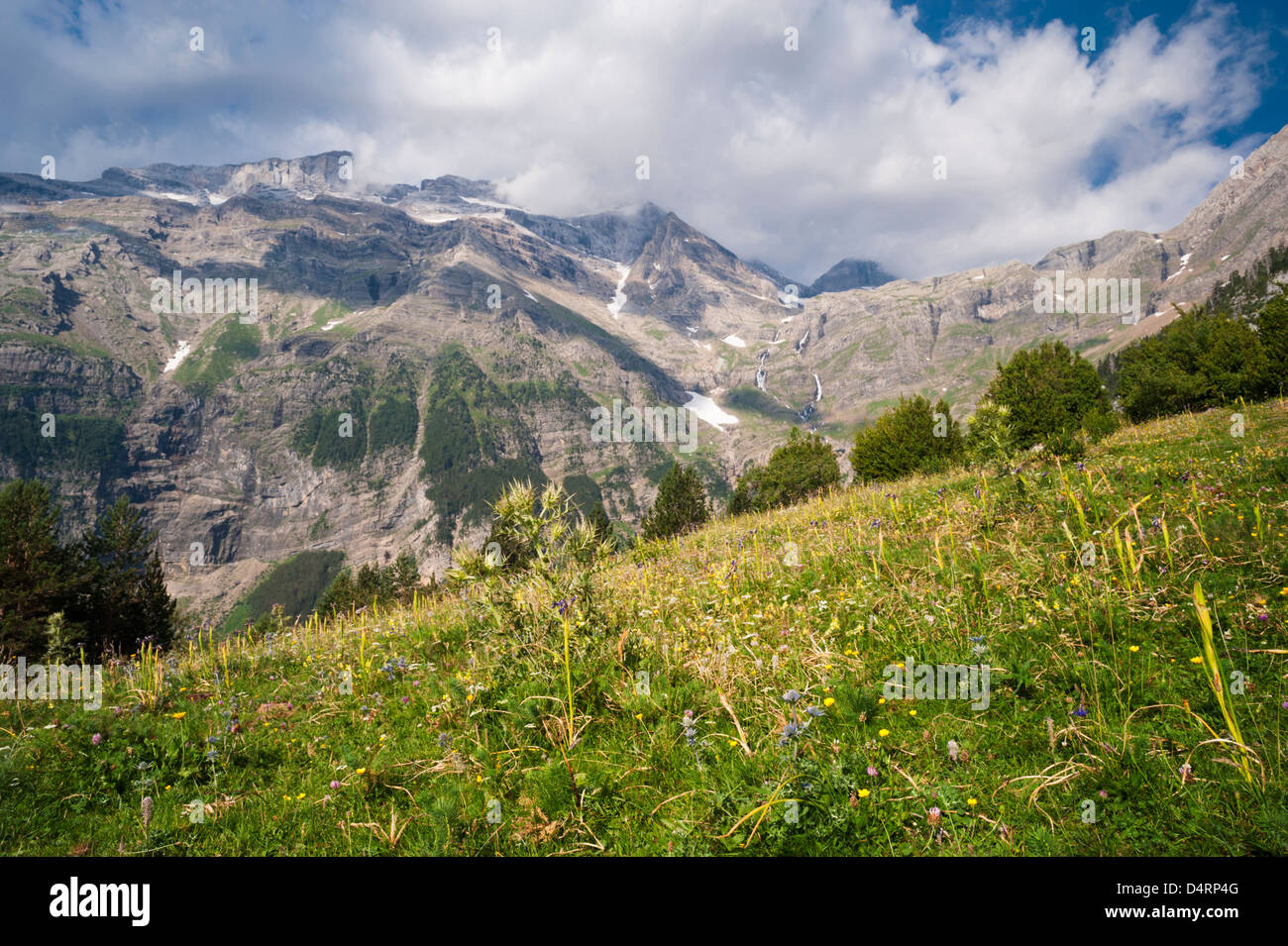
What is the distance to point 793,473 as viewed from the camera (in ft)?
182

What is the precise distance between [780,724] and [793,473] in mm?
53548

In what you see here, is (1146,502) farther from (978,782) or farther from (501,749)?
(501,749)

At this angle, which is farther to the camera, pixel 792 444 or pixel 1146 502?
pixel 792 444

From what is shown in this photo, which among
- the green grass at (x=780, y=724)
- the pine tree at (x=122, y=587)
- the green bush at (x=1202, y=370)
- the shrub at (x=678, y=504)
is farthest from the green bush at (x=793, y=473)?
the pine tree at (x=122, y=587)

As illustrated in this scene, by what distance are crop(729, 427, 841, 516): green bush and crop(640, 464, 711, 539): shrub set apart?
3623mm

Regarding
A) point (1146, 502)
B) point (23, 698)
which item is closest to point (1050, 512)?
point (1146, 502)

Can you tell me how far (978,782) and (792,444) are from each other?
Result: 60.6m

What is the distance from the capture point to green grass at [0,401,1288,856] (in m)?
2.99

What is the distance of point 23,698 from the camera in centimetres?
681

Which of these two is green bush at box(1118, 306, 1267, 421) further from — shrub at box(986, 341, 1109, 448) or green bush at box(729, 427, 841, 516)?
green bush at box(729, 427, 841, 516)

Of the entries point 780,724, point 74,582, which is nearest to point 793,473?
point 780,724
